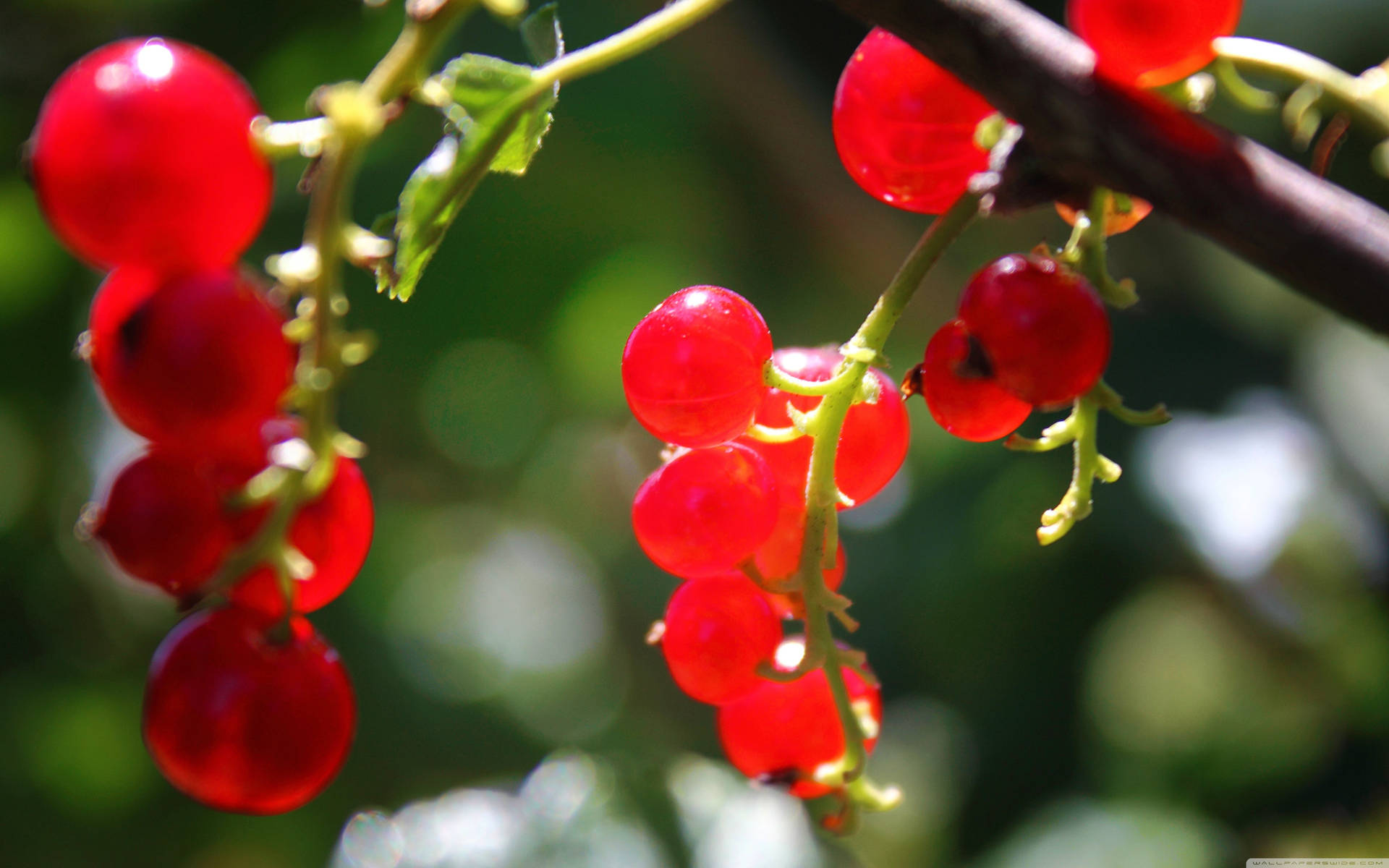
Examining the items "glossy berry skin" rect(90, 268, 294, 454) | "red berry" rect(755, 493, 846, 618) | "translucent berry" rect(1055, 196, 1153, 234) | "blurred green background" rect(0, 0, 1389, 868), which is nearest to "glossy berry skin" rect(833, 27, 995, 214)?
"translucent berry" rect(1055, 196, 1153, 234)

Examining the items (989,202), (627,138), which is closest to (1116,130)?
(989,202)

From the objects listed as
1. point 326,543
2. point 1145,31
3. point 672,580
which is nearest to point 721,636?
point 326,543

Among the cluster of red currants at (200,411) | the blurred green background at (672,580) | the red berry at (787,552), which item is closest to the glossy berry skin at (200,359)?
the cluster of red currants at (200,411)

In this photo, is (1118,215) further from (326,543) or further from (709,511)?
(326,543)

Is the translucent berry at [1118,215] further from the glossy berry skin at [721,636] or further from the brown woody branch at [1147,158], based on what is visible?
the glossy berry skin at [721,636]

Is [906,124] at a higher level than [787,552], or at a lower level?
higher

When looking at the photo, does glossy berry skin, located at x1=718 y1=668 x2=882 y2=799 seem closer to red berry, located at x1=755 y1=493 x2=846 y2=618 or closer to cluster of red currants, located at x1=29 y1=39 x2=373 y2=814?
red berry, located at x1=755 y1=493 x2=846 y2=618
